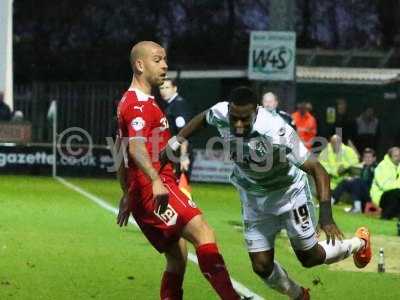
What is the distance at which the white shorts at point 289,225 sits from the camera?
30.3ft

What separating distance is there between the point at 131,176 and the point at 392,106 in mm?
22785

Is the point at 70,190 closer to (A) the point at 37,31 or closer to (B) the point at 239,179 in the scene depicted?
(B) the point at 239,179

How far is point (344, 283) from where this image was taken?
37.0 ft

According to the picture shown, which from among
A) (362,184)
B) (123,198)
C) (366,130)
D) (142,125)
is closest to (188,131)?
(142,125)

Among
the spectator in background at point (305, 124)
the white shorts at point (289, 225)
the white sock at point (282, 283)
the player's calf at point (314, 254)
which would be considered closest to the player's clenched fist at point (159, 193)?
the white shorts at point (289, 225)

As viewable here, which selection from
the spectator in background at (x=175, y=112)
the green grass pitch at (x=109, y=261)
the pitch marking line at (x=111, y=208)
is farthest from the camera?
the spectator in background at (x=175, y=112)

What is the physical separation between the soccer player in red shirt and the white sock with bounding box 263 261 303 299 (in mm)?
712

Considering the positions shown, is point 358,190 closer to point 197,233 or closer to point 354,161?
point 354,161

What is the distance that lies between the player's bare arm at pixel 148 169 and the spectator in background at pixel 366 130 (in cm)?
1847

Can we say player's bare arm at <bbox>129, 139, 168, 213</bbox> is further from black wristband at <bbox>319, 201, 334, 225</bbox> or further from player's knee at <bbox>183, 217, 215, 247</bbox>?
black wristband at <bbox>319, 201, 334, 225</bbox>

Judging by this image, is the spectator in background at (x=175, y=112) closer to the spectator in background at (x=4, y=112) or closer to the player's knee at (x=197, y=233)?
the player's knee at (x=197, y=233)

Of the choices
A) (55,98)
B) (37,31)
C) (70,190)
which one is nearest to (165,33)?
(37,31)

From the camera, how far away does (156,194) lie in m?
8.48

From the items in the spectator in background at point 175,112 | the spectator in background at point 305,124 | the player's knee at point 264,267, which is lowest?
the spectator in background at point 305,124
